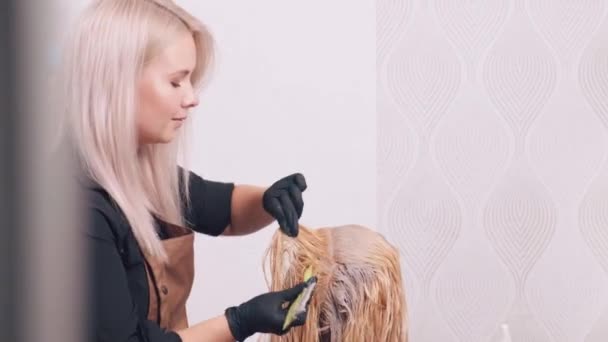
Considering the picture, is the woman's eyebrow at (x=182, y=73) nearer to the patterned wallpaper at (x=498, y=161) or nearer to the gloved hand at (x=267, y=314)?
the gloved hand at (x=267, y=314)

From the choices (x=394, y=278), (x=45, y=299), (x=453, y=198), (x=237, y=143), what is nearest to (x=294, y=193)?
(x=394, y=278)

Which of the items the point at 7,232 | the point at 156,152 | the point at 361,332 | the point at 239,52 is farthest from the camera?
the point at 239,52

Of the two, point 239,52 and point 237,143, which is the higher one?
point 239,52

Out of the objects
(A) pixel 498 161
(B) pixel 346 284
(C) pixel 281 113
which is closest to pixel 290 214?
(B) pixel 346 284

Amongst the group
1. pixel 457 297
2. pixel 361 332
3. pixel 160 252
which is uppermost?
pixel 160 252

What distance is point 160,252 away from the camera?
3.71 ft

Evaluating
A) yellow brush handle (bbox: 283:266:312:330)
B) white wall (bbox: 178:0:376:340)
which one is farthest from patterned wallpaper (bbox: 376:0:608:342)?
yellow brush handle (bbox: 283:266:312:330)

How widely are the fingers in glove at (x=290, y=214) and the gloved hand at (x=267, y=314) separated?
0.33ft

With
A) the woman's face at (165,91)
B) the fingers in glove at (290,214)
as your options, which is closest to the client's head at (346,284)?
the fingers in glove at (290,214)

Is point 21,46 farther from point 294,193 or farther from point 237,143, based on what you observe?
point 237,143

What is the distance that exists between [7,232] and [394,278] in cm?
106

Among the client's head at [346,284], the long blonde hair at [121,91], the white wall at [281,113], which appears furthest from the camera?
the white wall at [281,113]

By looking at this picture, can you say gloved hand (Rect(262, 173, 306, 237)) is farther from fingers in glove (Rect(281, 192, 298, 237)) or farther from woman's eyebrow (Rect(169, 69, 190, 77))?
woman's eyebrow (Rect(169, 69, 190, 77))

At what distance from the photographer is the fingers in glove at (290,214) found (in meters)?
1.16
